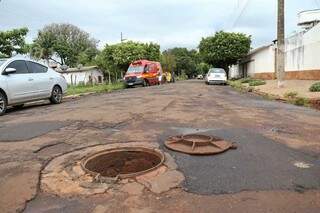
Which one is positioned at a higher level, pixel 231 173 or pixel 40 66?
pixel 40 66

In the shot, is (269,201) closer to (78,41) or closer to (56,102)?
(56,102)

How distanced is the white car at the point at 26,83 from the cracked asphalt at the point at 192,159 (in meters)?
2.87

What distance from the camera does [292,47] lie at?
28016 mm

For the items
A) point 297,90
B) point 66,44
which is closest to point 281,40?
point 297,90

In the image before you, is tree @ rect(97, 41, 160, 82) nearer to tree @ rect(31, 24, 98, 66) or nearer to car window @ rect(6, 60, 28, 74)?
tree @ rect(31, 24, 98, 66)

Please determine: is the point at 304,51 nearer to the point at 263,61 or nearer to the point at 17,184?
the point at 263,61

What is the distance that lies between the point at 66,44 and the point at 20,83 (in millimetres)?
53683

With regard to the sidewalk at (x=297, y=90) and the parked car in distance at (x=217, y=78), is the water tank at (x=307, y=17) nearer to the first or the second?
the parked car in distance at (x=217, y=78)

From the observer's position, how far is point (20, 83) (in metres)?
12.6

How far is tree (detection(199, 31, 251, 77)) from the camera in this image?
45.5 metres

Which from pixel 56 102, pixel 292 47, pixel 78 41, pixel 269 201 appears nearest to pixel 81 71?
pixel 78 41

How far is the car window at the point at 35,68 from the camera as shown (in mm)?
13468

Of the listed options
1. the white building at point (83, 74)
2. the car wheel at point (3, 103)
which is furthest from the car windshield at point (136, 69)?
the white building at point (83, 74)

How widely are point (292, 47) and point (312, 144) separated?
22.9 m
